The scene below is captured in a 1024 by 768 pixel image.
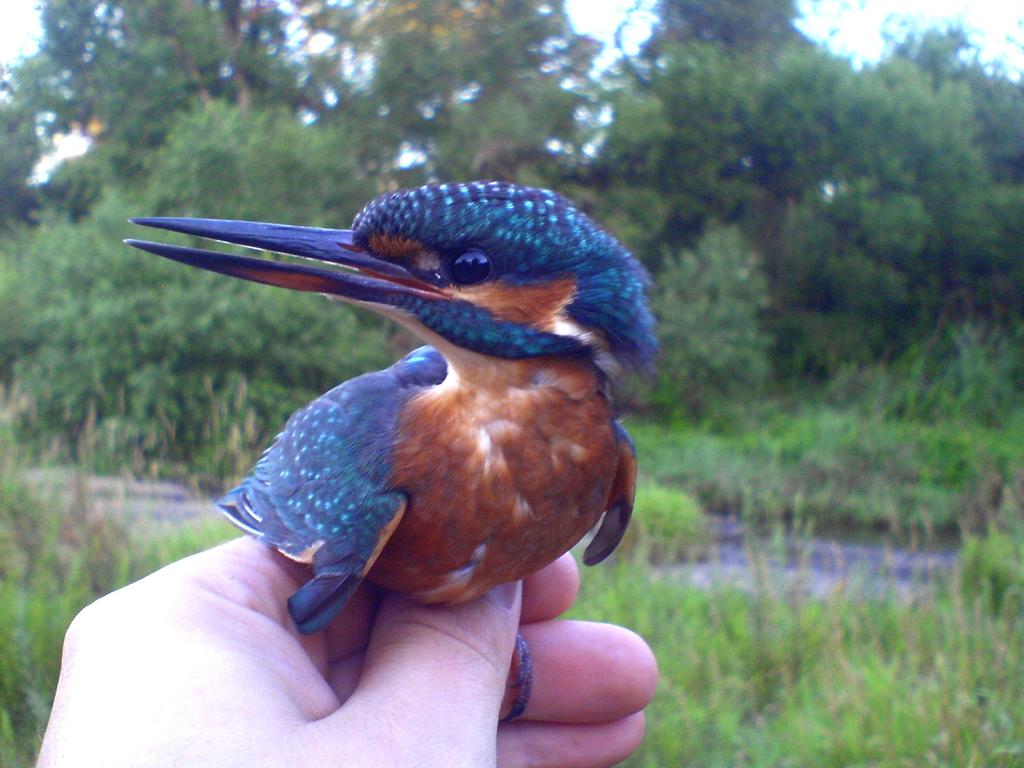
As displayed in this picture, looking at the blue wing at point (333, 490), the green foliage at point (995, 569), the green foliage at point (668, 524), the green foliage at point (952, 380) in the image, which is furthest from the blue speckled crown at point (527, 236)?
the green foliage at point (952, 380)

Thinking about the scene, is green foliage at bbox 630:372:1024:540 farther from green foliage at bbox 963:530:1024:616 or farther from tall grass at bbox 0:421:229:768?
tall grass at bbox 0:421:229:768

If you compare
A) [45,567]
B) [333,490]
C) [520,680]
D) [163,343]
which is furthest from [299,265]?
[163,343]

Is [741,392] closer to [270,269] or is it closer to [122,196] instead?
[122,196]

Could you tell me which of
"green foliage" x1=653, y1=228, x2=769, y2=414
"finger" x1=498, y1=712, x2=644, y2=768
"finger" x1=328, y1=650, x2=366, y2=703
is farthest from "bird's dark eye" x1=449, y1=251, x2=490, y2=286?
"green foliage" x1=653, y1=228, x2=769, y2=414

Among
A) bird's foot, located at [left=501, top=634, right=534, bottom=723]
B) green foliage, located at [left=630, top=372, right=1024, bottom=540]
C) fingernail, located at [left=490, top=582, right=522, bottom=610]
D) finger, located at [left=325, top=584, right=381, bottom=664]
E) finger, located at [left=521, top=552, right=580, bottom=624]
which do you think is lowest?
green foliage, located at [left=630, top=372, right=1024, bottom=540]

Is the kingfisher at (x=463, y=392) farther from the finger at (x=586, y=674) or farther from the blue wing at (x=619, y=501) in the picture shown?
the finger at (x=586, y=674)

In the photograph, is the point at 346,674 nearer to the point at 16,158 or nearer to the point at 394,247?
the point at 394,247

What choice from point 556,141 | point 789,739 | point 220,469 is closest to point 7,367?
point 220,469
